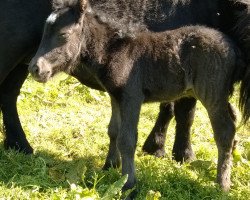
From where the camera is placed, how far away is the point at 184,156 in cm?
544

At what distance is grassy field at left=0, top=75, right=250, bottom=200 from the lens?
4500 millimetres

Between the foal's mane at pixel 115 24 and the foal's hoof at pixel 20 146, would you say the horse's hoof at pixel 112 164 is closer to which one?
the foal's hoof at pixel 20 146

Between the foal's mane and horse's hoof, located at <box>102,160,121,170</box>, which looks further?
horse's hoof, located at <box>102,160,121,170</box>

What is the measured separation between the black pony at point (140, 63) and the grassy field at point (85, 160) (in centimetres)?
30

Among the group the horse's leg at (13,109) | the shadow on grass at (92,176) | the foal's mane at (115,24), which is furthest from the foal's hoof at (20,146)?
the foal's mane at (115,24)

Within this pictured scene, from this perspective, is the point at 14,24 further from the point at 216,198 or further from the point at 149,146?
the point at 216,198

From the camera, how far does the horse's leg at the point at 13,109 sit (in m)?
5.31

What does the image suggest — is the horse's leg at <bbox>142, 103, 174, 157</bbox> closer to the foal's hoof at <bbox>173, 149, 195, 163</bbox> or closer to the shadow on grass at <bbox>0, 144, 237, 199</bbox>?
the foal's hoof at <bbox>173, 149, 195, 163</bbox>

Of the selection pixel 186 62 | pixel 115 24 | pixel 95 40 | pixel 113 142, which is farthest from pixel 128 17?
pixel 113 142

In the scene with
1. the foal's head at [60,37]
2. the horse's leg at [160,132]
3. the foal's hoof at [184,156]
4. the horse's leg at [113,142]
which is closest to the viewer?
the foal's head at [60,37]

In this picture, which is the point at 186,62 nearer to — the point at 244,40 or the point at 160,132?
the point at 244,40

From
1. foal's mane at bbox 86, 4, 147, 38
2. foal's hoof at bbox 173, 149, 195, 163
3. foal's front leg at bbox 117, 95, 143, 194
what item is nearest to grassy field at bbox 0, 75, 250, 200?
foal's hoof at bbox 173, 149, 195, 163

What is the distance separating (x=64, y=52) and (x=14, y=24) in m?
0.69

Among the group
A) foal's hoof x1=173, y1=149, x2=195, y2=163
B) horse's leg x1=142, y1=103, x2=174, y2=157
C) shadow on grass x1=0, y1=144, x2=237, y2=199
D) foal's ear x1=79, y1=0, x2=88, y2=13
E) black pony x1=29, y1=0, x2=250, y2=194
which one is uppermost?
foal's ear x1=79, y1=0, x2=88, y2=13
